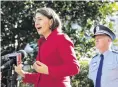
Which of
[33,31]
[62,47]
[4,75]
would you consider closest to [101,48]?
[62,47]

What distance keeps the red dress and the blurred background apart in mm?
6221

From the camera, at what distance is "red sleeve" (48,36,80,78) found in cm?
298

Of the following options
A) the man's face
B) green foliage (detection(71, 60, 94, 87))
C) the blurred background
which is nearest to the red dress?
the man's face

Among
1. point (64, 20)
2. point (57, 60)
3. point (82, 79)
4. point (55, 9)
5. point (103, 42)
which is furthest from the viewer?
point (64, 20)

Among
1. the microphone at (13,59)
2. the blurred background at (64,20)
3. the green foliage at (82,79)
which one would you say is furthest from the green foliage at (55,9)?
the microphone at (13,59)

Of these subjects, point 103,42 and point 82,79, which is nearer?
point 103,42

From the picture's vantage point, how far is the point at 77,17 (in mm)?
10305

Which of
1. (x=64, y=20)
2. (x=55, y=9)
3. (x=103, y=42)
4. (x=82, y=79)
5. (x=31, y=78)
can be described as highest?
(x=55, y=9)

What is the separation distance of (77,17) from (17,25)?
1736mm

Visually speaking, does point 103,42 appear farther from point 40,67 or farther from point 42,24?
point 40,67

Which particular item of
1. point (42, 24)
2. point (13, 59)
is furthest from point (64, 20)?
point (13, 59)

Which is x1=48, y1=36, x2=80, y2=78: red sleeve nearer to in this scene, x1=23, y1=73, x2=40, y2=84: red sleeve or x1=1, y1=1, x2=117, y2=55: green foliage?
x1=23, y1=73, x2=40, y2=84: red sleeve

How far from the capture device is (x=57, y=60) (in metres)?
3.15

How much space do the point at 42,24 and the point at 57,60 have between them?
0.36 meters
